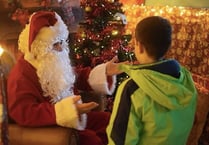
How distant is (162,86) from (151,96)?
7 centimetres

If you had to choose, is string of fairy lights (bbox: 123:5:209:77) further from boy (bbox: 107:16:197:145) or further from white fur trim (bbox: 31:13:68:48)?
boy (bbox: 107:16:197:145)

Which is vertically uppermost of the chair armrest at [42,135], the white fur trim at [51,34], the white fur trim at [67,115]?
the white fur trim at [51,34]

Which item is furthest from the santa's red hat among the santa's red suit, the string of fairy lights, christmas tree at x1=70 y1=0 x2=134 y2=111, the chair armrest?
the string of fairy lights

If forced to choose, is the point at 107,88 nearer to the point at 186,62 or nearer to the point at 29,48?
the point at 29,48

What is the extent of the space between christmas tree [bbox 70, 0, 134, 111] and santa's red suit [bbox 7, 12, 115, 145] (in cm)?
75

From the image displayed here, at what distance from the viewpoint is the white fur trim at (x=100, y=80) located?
2408 millimetres

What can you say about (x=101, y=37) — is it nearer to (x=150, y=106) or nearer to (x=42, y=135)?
(x=42, y=135)

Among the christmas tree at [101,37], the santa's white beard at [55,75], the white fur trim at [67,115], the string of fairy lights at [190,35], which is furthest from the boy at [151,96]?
the string of fairy lights at [190,35]

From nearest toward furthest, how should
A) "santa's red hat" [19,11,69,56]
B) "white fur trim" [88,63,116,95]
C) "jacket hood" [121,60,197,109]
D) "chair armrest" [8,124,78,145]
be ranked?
"jacket hood" [121,60,197,109] → "chair armrest" [8,124,78,145] → "santa's red hat" [19,11,69,56] → "white fur trim" [88,63,116,95]

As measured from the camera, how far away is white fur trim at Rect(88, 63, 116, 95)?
2.41 metres

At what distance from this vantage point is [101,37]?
321 centimetres

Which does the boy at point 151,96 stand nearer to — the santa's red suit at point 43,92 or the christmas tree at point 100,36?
the santa's red suit at point 43,92

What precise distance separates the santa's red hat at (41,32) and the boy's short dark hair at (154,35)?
77 centimetres

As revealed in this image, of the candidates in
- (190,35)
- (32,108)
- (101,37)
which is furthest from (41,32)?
(190,35)
